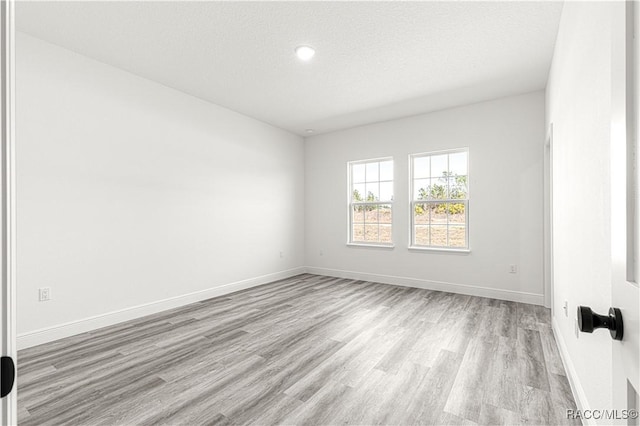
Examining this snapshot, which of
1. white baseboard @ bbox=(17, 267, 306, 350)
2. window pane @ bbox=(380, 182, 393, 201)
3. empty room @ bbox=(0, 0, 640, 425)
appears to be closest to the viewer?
empty room @ bbox=(0, 0, 640, 425)

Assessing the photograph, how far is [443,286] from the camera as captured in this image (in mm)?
4676

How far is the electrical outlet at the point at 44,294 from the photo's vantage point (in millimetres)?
2799

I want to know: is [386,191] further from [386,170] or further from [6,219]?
[6,219]

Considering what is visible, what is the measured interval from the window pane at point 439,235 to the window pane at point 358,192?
4.77 feet

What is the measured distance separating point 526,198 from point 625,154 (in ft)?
13.8

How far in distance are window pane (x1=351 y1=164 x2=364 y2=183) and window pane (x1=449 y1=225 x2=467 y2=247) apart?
1898mm

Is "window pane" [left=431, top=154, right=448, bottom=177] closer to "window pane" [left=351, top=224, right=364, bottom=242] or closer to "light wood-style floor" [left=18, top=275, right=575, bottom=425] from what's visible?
"window pane" [left=351, top=224, right=364, bottom=242]

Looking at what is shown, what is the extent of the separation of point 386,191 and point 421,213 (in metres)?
0.77

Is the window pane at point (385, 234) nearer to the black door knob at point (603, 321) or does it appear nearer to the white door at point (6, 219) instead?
the black door knob at point (603, 321)

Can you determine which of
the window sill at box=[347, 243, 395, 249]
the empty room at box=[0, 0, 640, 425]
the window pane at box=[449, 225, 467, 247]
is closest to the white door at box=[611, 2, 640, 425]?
the empty room at box=[0, 0, 640, 425]

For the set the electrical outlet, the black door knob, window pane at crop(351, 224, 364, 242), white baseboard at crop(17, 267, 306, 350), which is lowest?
white baseboard at crop(17, 267, 306, 350)

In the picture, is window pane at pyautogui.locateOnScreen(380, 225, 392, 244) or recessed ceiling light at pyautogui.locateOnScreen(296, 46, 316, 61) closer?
recessed ceiling light at pyautogui.locateOnScreen(296, 46, 316, 61)

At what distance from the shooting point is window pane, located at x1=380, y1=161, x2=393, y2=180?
539 centimetres

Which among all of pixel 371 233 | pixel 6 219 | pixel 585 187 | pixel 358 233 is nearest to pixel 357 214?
pixel 358 233
